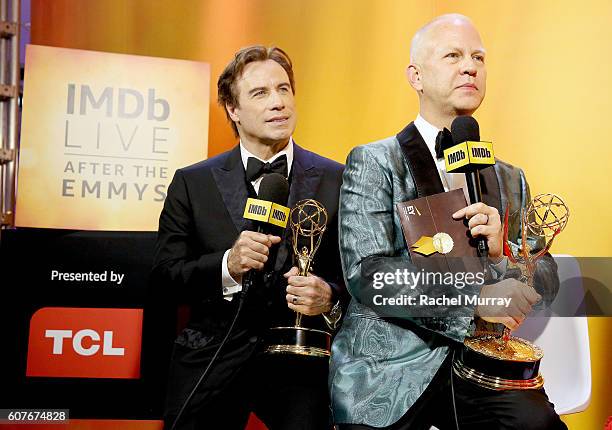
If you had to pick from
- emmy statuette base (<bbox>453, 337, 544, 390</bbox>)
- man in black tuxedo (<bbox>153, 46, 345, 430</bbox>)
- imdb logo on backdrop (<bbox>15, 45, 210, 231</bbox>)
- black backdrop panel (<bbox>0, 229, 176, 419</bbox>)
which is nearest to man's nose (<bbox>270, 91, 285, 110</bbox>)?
man in black tuxedo (<bbox>153, 46, 345, 430</bbox>)

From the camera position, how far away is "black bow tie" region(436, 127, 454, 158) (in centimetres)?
229

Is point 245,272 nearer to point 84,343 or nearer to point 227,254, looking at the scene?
point 227,254

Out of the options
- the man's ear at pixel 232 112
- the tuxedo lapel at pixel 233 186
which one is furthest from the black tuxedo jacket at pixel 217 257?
the man's ear at pixel 232 112

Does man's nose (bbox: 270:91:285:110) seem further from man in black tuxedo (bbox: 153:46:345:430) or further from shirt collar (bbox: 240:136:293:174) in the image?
shirt collar (bbox: 240:136:293:174)

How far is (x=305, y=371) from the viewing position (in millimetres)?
2346

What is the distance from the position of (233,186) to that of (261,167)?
11 centimetres

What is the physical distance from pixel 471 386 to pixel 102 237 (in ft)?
4.56

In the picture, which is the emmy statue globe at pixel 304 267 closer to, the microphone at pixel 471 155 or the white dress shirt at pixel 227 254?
the white dress shirt at pixel 227 254

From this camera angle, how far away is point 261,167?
249 centimetres

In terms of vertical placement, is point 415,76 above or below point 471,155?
above

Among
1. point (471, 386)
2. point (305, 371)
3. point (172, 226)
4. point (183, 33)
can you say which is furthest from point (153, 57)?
point (471, 386)

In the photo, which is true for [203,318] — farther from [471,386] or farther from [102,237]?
[471,386]

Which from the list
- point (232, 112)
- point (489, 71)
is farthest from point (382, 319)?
point (489, 71)

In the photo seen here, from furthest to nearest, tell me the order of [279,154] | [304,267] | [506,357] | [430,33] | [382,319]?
[279,154]
[430,33]
[304,267]
[382,319]
[506,357]
